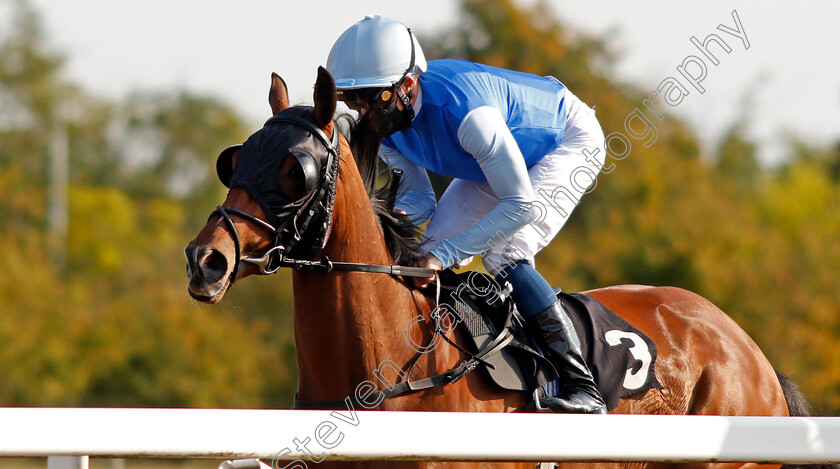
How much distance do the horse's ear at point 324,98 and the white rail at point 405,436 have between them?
1.12 meters

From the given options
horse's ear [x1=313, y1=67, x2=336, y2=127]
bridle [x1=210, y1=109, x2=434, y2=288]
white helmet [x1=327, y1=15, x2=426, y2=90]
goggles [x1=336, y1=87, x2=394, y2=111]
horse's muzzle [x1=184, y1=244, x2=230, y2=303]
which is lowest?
horse's muzzle [x1=184, y1=244, x2=230, y2=303]

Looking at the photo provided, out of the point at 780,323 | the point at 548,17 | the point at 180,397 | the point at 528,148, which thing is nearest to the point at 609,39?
the point at 548,17

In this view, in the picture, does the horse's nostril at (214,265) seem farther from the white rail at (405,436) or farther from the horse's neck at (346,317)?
the white rail at (405,436)

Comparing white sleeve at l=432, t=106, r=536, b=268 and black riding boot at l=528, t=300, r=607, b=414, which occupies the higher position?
white sleeve at l=432, t=106, r=536, b=268

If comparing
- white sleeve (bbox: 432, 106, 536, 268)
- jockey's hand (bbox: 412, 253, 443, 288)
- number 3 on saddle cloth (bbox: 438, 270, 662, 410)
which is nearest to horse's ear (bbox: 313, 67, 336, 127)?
white sleeve (bbox: 432, 106, 536, 268)

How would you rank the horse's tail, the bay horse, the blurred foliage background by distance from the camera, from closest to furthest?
the bay horse, the horse's tail, the blurred foliage background

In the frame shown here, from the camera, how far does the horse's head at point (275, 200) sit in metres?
2.64

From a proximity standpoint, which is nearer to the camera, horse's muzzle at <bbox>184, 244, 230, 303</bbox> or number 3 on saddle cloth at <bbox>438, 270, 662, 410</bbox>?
horse's muzzle at <bbox>184, 244, 230, 303</bbox>

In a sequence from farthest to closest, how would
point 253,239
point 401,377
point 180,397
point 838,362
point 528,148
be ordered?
point 180,397 → point 838,362 → point 528,148 → point 401,377 → point 253,239

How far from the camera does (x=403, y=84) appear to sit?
3176mm

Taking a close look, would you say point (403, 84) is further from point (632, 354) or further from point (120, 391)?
point (120, 391)

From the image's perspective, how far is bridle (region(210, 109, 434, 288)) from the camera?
8.95ft

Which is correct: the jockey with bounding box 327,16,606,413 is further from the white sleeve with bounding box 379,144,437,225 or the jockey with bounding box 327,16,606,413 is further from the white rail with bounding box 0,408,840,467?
the white rail with bounding box 0,408,840,467

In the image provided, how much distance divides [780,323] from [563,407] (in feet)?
49.3
